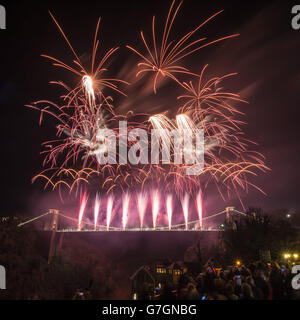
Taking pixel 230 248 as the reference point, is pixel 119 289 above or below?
below

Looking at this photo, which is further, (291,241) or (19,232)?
(19,232)

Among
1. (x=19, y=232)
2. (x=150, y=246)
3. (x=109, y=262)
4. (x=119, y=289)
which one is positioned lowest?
(x=119, y=289)

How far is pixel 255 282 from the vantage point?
7414mm

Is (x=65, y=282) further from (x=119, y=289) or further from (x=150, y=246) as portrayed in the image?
(x=150, y=246)

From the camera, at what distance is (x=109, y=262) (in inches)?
1959

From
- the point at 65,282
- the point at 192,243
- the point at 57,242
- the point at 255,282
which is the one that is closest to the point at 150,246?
the point at 192,243

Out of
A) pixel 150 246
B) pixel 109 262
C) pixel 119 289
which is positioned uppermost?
pixel 150 246
